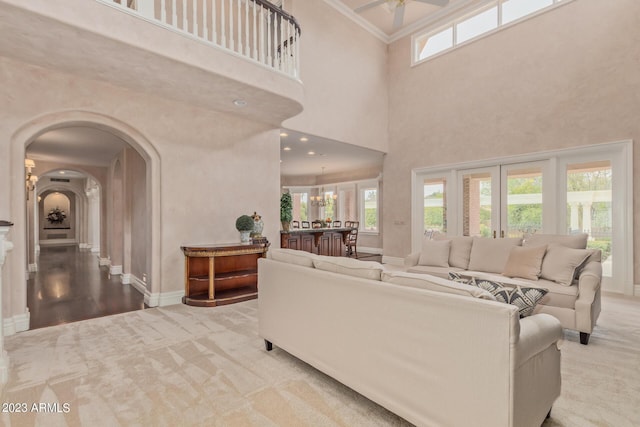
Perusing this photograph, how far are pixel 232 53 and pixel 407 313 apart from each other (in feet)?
11.7

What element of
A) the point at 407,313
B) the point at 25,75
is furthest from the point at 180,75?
the point at 407,313

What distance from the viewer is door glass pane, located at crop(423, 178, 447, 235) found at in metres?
6.83

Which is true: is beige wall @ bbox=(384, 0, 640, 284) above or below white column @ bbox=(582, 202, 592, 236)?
above

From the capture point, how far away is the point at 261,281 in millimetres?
2783

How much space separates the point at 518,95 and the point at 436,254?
3.64 m

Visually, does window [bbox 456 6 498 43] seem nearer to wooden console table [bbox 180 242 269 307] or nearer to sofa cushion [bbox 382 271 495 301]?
wooden console table [bbox 180 242 269 307]

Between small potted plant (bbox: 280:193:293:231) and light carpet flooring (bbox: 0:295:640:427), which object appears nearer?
light carpet flooring (bbox: 0:295:640:427)

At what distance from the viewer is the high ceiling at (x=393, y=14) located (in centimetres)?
632

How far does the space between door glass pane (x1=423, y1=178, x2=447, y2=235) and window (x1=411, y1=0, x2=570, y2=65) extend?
2828 mm

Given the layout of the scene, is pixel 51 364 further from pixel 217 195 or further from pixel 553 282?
pixel 553 282

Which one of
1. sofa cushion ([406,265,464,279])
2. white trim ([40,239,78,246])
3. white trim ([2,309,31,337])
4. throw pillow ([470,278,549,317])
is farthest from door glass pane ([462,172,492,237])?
white trim ([40,239,78,246])

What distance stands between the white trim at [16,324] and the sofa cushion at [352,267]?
3.37m

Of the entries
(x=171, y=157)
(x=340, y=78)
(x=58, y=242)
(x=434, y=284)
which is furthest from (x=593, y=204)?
(x=58, y=242)

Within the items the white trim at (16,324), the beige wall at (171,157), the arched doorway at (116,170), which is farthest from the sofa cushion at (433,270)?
the white trim at (16,324)
